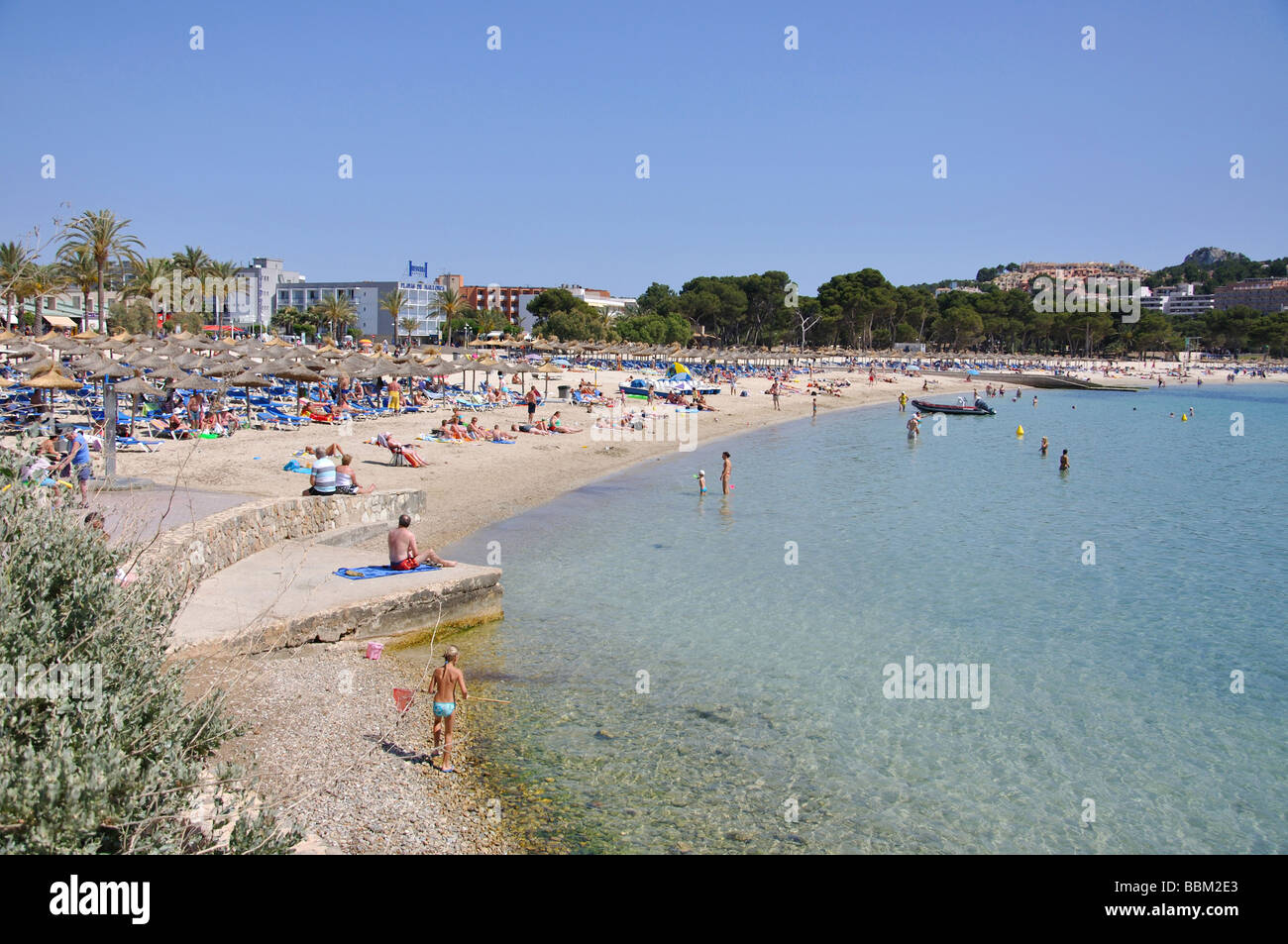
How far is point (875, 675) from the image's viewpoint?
1151 centimetres

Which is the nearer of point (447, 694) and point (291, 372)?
point (447, 694)

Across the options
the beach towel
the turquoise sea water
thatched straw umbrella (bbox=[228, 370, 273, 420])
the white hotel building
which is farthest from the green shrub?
the white hotel building

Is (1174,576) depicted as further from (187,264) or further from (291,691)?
(187,264)

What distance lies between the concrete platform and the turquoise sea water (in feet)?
2.00

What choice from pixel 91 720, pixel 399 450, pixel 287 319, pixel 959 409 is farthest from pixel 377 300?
pixel 91 720

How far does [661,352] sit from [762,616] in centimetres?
6514

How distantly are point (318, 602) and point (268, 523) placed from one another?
9.92 feet

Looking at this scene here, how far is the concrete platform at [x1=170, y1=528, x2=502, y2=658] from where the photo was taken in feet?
29.9

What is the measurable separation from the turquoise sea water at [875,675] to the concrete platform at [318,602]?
0.61 meters

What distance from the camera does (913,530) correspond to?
21.2m

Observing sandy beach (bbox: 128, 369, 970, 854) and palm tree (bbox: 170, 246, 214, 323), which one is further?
palm tree (bbox: 170, 246, 214, 323)

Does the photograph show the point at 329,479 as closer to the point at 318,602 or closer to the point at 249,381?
the point at 318,602

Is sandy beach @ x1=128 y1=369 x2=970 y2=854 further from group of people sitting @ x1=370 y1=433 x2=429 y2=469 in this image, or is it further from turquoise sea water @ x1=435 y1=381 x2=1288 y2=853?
turquoise sea water @ x1=435 y1=381 x2=1288 y2=853

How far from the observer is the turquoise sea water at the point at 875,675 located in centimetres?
800
